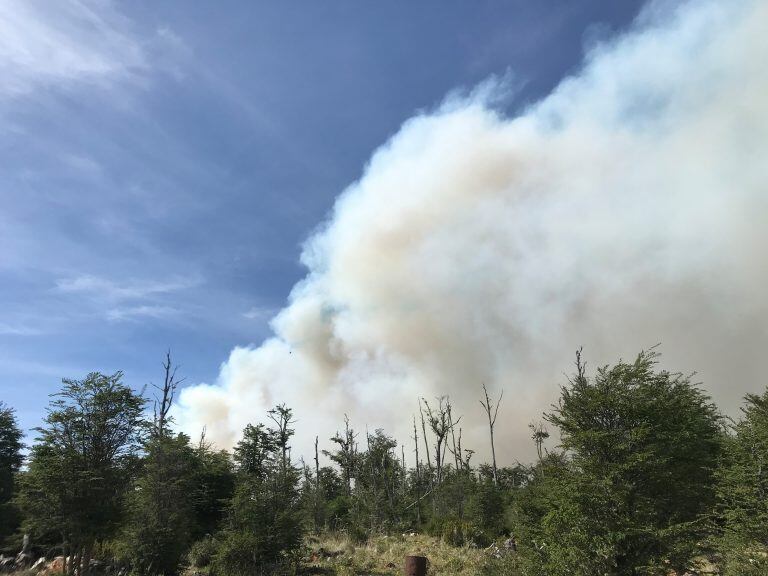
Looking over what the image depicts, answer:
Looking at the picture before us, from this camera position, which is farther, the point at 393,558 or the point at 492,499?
A: the point at 492,499

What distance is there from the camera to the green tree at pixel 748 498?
13041 millimetres

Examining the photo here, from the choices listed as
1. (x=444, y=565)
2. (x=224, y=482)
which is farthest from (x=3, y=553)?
(x=444, y=565)

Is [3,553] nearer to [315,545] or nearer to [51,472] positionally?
[51,472]

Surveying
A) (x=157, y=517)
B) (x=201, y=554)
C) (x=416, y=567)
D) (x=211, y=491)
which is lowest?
(x=416, y=567)

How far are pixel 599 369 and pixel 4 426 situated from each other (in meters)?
42.5

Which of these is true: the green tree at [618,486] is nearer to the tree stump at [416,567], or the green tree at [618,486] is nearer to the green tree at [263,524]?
the tree stump at [416,567]

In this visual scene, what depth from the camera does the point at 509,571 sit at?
48.7ft

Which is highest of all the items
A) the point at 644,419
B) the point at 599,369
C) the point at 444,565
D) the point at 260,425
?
the point at 260,425

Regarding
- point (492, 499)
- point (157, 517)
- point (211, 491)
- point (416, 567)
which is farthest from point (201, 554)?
point (492, 499)

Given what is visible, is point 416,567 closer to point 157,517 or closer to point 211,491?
point 157,517

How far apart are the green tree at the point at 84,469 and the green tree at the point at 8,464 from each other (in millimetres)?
15258

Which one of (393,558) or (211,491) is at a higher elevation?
(211,491)

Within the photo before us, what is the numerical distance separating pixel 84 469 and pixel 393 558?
14.3 meters

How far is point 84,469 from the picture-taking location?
19562 millimetres
